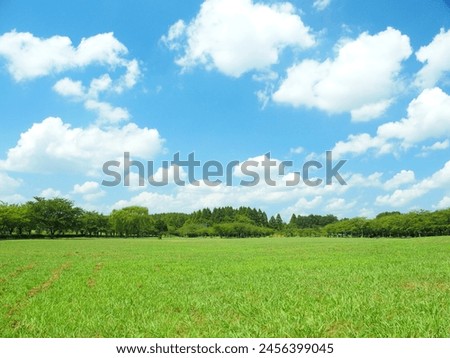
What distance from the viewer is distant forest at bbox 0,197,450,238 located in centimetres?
11819

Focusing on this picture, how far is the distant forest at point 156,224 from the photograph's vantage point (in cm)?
11819

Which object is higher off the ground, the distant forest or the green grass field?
the distant forest

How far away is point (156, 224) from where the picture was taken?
151 m

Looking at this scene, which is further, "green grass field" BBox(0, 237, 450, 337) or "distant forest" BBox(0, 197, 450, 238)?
"distant forest" BBox(0, 197, 450, 238)

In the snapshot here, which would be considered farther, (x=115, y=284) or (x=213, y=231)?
(x=213, y=231)

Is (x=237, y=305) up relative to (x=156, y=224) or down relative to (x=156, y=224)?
down

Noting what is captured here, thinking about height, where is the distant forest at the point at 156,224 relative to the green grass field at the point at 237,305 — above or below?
above

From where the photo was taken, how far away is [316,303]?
1209 centimetres

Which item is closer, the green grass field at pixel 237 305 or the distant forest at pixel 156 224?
the green grass field at pixel 237 305

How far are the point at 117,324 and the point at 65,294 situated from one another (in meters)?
6.23

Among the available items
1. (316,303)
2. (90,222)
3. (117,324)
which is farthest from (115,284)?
(90,222)

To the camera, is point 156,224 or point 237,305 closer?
point 237,305
